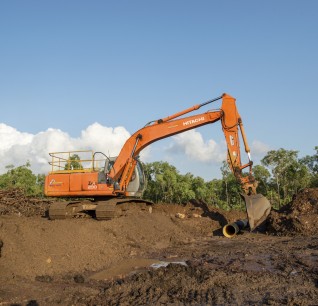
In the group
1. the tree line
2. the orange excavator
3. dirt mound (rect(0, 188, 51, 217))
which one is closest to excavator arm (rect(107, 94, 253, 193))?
the orange excavator

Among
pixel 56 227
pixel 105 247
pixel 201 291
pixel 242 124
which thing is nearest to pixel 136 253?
pixel 105 247

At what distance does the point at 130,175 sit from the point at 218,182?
26.2 m

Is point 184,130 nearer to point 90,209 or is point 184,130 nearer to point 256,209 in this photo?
point 256,209

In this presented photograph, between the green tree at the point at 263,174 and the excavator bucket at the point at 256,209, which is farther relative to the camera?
the green tree at the point at 263,174

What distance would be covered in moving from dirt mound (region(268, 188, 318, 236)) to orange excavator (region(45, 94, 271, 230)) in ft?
1.68

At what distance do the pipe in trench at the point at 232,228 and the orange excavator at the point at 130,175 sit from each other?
25.8 inches

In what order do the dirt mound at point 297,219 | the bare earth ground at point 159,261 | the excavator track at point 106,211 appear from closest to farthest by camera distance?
the bare earth ground at point 159,261, the dirt mound at point 297,219, the excavator track at point 106,211

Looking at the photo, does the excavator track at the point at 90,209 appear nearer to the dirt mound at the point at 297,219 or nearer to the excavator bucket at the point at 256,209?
the excavator bucket at the point at 256,209

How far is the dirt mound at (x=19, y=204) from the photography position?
17.9m

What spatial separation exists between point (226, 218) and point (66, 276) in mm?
10563

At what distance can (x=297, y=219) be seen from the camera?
46.0 ft

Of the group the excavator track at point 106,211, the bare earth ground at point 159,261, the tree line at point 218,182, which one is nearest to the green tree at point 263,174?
the tree line at point 218,182

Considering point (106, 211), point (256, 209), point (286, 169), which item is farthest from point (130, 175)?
point (286, 169)

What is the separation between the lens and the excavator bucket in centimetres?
1388
